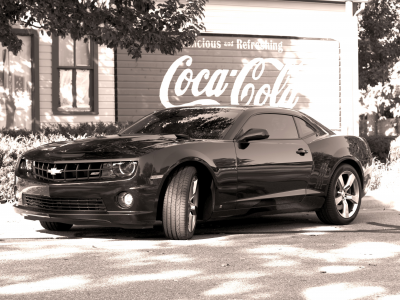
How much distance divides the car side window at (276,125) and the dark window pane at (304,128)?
0.09 m

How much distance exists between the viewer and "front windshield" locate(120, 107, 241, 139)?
793 centimetres

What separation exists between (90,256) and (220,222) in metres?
3.00

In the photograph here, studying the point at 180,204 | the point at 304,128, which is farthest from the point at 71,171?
the point at 304,128

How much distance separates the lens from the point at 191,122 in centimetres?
817

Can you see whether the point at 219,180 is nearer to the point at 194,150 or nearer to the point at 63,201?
the point at 194,150

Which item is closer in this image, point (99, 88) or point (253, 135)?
point (253, 135)

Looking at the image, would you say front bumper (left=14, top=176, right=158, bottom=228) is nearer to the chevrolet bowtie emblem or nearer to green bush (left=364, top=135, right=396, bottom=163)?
the chevrolet bowtie emblem

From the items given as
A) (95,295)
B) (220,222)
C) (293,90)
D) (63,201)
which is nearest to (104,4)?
(220,222)

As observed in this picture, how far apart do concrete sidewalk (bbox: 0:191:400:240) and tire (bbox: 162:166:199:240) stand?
133cm

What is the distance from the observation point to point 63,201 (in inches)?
278

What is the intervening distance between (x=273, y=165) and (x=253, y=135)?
488mm

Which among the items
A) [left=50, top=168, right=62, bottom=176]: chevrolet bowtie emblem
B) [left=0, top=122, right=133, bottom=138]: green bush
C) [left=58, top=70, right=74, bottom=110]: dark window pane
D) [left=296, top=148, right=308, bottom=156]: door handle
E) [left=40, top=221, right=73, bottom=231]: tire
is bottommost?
[left=40, top=221, right=73, bottom=231]: tire

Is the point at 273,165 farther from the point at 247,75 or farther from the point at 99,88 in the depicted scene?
the point at 247,75

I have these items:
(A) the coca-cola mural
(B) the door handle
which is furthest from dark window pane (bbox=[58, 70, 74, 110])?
(B) the door handle
